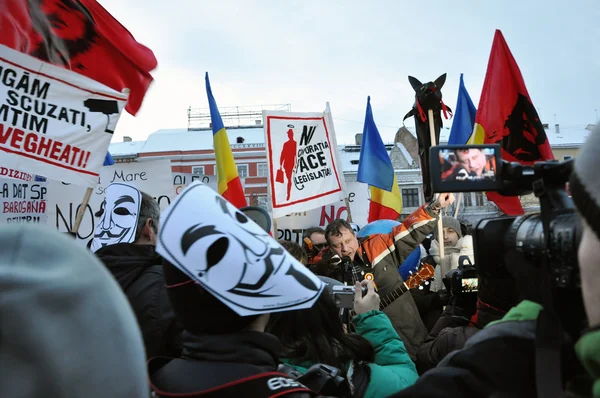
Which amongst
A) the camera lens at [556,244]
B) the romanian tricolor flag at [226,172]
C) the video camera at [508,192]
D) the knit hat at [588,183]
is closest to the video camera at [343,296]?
the video camera at [508,192]

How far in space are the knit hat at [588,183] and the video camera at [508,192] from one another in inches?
9.0

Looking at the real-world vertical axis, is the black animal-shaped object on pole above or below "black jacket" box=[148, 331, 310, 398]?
above

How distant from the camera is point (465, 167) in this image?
129 centimetres

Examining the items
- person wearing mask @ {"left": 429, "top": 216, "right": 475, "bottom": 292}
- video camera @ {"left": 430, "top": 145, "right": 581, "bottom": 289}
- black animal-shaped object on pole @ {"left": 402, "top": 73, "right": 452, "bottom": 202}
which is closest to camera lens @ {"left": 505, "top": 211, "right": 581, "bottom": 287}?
video camera @ {"left": 430, "top": 145, "right": 581, "bottom": 289}

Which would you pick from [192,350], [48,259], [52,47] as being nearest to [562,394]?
[48,259]

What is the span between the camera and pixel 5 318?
72 cm

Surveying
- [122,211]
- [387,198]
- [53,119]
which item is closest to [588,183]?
[122,211]

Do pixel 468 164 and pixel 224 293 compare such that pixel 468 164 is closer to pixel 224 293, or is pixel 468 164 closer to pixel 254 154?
pixel 224 293

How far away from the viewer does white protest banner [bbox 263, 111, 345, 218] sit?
6823mm

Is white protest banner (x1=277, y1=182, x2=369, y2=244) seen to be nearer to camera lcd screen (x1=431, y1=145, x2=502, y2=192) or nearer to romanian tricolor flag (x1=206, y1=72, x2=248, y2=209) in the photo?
romanian tricolor flag (x1=206, y1=72, x2=248, y2=209)

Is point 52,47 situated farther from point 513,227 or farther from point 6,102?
point 513,227

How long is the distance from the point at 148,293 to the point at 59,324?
2.24 metres

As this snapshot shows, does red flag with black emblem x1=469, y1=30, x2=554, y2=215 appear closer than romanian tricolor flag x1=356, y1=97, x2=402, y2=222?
Yes

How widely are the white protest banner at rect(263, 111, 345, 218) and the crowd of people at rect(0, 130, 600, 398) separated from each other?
2.98m
